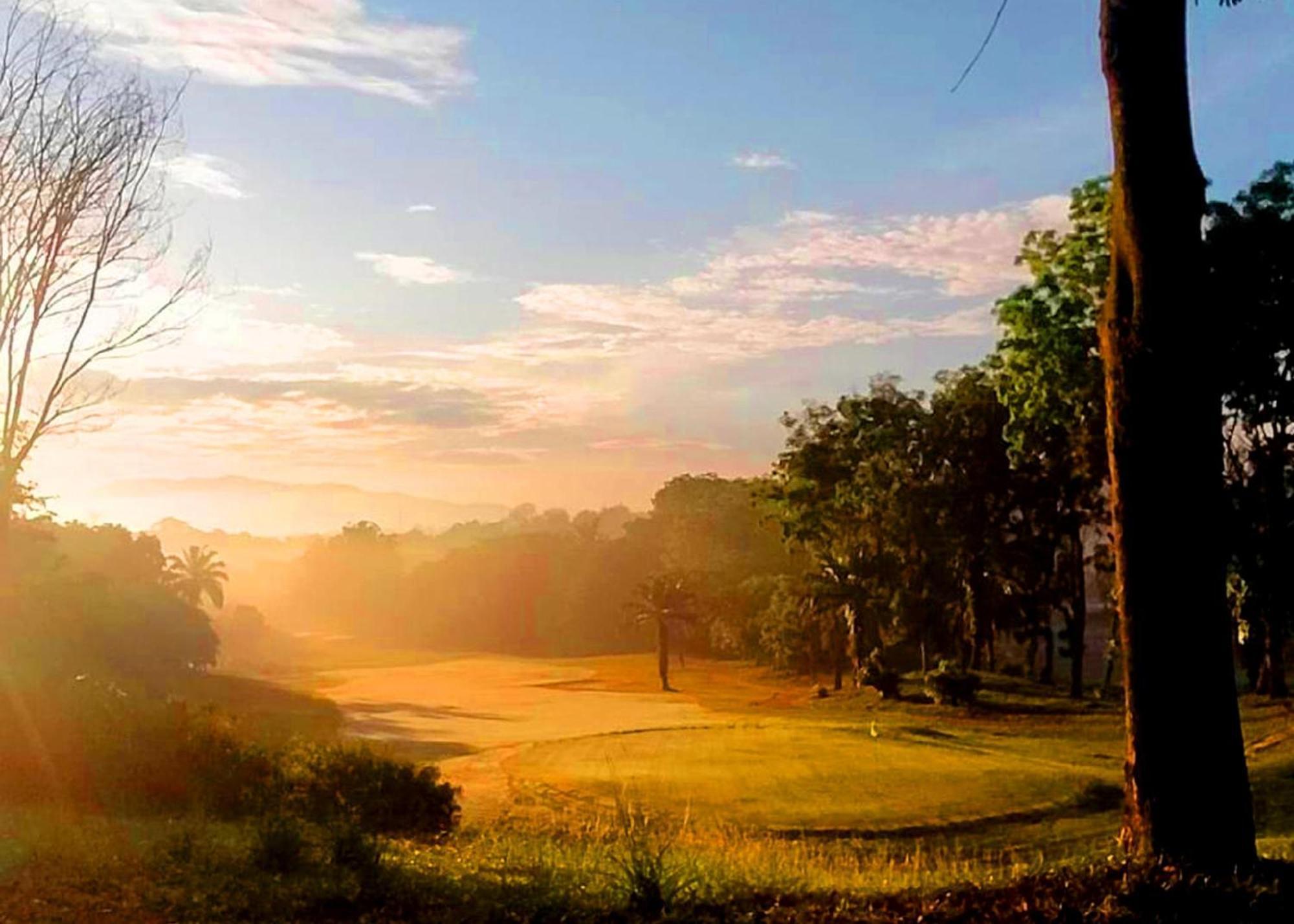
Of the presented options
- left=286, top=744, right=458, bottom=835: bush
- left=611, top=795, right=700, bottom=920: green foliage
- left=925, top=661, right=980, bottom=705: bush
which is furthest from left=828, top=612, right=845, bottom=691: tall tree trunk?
left=611, top=795, right=700, bottom=920: green foliage

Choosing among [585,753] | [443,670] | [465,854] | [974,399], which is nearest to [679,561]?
[443,670]

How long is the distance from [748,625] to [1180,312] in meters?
84.9

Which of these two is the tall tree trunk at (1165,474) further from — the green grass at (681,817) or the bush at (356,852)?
the bush at (356,852)

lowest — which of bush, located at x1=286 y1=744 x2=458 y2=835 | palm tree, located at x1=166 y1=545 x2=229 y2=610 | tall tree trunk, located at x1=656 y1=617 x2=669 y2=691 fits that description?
tall tree trunk, located at x1=656 y1=617 x2=669 y2=691

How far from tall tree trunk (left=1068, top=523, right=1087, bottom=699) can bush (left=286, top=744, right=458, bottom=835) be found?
41.3 m

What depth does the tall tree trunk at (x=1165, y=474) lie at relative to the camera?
668cm

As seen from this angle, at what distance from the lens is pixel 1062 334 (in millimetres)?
40156

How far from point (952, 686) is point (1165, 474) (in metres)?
50.3

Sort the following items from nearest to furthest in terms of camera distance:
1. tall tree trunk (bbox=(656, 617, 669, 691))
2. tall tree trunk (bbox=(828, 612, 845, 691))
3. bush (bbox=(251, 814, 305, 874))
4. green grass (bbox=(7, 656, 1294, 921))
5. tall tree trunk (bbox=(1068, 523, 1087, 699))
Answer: green grass (bbox=(7, 656, 1294, 921)) < bush (bbox=(251, 814, 305, 874)) < tall tree trunk (bbox=(1068, 523, 1087, 699)) < tall tree trunk (bbox=(828, 612, 845, 691)) < tall tree trunk (bbox=(656, 617, 669, 691))

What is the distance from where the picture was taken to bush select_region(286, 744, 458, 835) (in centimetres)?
1778

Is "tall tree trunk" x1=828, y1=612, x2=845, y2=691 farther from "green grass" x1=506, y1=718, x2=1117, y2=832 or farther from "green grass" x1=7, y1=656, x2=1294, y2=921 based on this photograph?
"green grass" x1=506, y1=718, x2=1117, y2=832

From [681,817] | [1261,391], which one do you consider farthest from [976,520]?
[681,817]

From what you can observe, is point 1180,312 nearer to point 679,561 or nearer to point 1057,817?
point 1057,817

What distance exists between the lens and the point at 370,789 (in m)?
18.8
